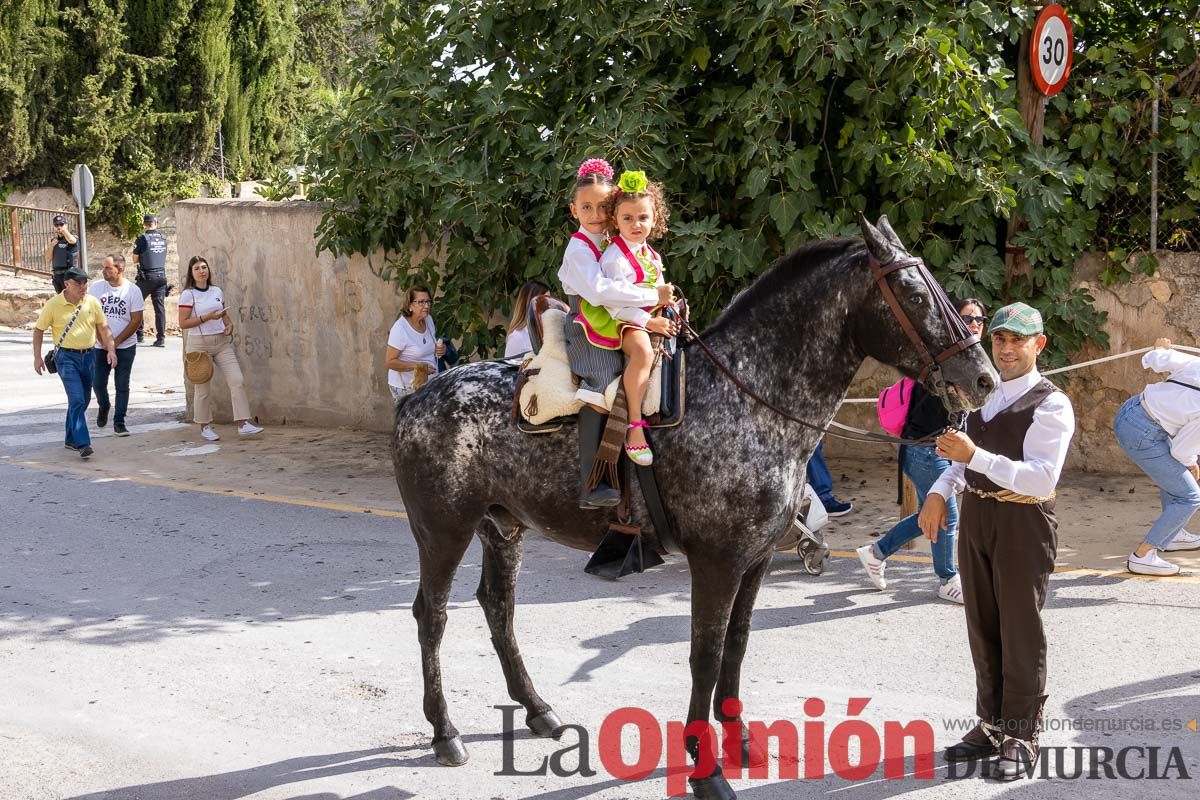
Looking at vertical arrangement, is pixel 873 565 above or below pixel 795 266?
below

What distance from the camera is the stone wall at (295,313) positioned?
13578 mm

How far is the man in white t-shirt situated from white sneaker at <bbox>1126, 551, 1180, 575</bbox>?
10816 mm

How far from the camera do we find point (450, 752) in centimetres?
569

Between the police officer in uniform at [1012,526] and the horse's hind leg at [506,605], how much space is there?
205 cm

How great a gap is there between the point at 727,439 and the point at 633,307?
0.69m

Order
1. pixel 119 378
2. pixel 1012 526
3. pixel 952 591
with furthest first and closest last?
pixel 119 378
pixel 952 591
pixel 1012 526

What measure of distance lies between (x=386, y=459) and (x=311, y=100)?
2362cm

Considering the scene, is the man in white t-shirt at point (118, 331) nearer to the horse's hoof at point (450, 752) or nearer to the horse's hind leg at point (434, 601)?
the horse's hind leg at point (434, 601)

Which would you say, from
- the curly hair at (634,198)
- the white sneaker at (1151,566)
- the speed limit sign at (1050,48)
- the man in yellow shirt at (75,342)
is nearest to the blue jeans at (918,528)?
the white sneaker at (1151,566)

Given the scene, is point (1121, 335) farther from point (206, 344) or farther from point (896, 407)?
point (206, 344)

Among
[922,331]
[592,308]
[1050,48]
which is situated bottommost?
[922,331]

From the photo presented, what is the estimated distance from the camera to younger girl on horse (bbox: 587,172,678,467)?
5258mm

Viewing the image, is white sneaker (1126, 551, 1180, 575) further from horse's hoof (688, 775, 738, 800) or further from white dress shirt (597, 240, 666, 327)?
white dress shirt (597, 240, 666, 327)

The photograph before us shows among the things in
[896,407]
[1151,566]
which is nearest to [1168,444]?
[1151,566]
